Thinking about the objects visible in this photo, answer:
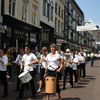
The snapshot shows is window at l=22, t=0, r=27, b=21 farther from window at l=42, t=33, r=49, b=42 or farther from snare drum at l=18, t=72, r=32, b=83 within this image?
snare drum at l=18, t=72, r=32, b=83

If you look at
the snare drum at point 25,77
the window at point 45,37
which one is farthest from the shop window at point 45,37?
the snare drum at point 25,77

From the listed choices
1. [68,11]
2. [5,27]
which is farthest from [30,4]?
[68,11]

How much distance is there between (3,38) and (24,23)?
3.96 metres

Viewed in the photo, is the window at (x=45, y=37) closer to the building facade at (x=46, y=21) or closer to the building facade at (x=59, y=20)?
the building facade at (x=46, y=21)

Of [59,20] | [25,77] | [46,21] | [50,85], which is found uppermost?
[59,20]

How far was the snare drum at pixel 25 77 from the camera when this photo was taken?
6124mm

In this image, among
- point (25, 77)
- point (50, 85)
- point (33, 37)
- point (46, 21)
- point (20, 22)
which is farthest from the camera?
point (46, 21)

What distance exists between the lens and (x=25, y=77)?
20.3 ft

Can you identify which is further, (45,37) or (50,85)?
(45,37)

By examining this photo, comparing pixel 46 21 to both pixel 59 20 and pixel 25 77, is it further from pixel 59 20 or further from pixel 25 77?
pixel 25 77

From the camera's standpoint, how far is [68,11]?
130 ft

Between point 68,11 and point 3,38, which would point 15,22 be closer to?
point 3,38

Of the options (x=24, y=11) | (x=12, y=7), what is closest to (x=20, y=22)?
(x=12, y=7)

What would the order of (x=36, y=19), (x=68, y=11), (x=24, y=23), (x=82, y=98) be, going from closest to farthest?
(x=82, y=98) → (x=24, y=23) → (x=36, y=19) → (x=68, y=11)
